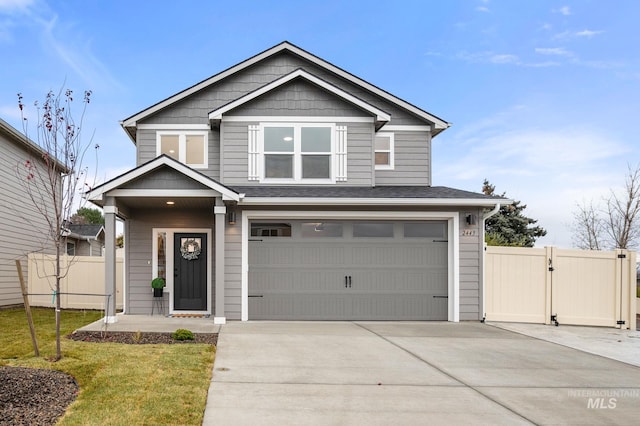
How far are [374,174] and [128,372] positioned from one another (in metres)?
7.86

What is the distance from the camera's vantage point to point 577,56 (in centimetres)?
1659

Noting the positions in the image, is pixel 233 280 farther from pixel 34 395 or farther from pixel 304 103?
pixel 34 395

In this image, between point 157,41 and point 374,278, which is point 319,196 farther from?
point 157,41

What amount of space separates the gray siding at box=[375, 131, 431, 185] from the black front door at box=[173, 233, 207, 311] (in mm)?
5030

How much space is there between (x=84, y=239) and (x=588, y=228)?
23719mm

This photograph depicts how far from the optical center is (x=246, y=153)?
11141mm

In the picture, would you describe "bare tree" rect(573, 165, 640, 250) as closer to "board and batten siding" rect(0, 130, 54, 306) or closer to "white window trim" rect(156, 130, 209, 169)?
"white window trim" rect(156, 130, 209, 169)

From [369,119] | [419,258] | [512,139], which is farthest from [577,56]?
[419,258]

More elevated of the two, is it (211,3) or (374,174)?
(211,3)

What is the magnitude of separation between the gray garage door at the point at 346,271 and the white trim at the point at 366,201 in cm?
71

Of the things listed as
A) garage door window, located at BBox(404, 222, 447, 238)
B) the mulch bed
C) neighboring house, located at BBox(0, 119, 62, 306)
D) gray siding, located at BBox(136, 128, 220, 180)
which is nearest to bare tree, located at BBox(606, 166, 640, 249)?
garage door window, located at BBox(404, 222, 447, 238)

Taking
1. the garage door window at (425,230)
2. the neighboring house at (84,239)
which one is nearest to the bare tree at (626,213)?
the garage door window at (425,230)

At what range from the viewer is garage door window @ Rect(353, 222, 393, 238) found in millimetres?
10596

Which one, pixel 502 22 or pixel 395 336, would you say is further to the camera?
pixel 502 22
